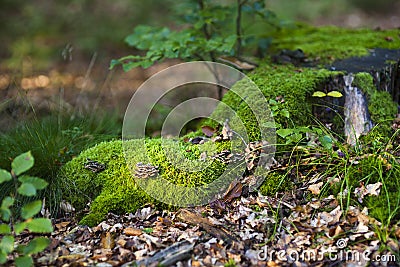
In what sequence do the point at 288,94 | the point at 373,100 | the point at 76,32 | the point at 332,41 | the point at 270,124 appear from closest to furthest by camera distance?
the point at 270,124 → the point at 288,94 → the point at 373,100 → the point at 332,41 → the point at 76,32

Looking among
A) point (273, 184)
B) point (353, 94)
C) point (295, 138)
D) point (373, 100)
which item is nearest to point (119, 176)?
point (273, 184)

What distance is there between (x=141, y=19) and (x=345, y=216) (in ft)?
24.0

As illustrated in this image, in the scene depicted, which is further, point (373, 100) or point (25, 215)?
point (373, 100)

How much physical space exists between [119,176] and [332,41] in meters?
3.01

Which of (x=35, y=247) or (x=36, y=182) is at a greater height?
(x=36, y=182)

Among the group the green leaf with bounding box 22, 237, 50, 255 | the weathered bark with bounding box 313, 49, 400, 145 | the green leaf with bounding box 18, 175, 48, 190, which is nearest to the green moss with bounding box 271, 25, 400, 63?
the weathered bark with bounding box 313, 49, 400, 145

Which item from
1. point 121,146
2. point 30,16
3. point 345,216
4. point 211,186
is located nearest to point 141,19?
point 30,16

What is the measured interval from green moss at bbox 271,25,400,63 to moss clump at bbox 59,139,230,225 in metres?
1.93

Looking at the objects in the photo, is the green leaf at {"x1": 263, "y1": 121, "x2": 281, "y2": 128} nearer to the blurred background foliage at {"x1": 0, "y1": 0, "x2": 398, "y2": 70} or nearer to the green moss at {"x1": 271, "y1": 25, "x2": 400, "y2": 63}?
the green moss at {"x1": 271, "y1": 25, "x2": 400, "y2": 63}

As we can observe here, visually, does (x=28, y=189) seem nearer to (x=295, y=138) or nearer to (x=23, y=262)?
(x=23, y=262)

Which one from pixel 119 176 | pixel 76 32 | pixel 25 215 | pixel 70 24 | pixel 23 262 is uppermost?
pixel 70 24

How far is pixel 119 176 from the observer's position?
3.04 m

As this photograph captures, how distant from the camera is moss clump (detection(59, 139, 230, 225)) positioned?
289 centimetres

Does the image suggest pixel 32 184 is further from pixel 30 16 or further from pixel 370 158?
pixel 30 16
